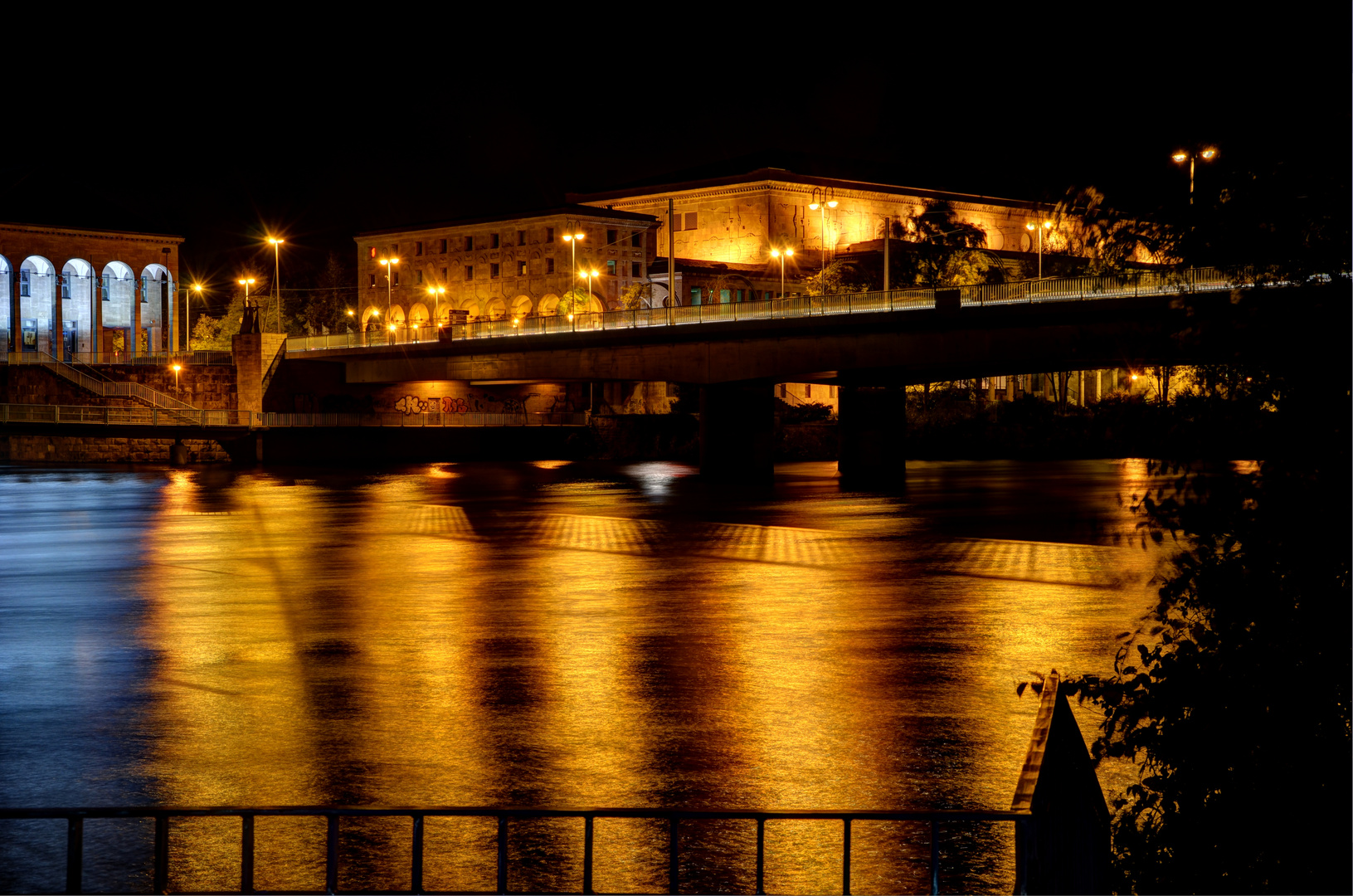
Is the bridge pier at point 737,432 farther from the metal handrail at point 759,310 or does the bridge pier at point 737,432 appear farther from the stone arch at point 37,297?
the stone arch at point 37,297

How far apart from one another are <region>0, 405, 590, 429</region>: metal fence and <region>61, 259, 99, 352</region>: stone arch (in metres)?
39.0

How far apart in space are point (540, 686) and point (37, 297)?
120m

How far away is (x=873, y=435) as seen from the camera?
6581 cm

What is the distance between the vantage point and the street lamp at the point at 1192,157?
7.86 meters

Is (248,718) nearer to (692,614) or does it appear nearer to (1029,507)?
(692,614)

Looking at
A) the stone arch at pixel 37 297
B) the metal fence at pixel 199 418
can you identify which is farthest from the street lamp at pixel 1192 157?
the stone arch at pixel 37 297

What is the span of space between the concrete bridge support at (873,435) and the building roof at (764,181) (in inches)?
3297

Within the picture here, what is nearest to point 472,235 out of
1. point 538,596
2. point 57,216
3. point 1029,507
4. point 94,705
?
point 57,216

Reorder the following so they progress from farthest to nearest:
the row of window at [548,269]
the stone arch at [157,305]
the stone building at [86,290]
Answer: the row of window at [548,269] < the stone arch at [157,305] < the stone building at [86,290]

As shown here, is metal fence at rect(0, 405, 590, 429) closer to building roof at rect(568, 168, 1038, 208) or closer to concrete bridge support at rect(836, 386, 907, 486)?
concrete bridge support at rect(836, 386, 907, 486)

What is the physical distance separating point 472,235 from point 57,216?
1436 inches

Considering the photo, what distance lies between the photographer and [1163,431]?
808cm

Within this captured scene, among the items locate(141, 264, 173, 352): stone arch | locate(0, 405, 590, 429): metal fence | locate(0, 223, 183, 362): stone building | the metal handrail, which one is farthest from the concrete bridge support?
locate(141, 264, 173, 352): stone arch

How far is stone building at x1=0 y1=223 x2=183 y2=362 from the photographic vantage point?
12094 cm
